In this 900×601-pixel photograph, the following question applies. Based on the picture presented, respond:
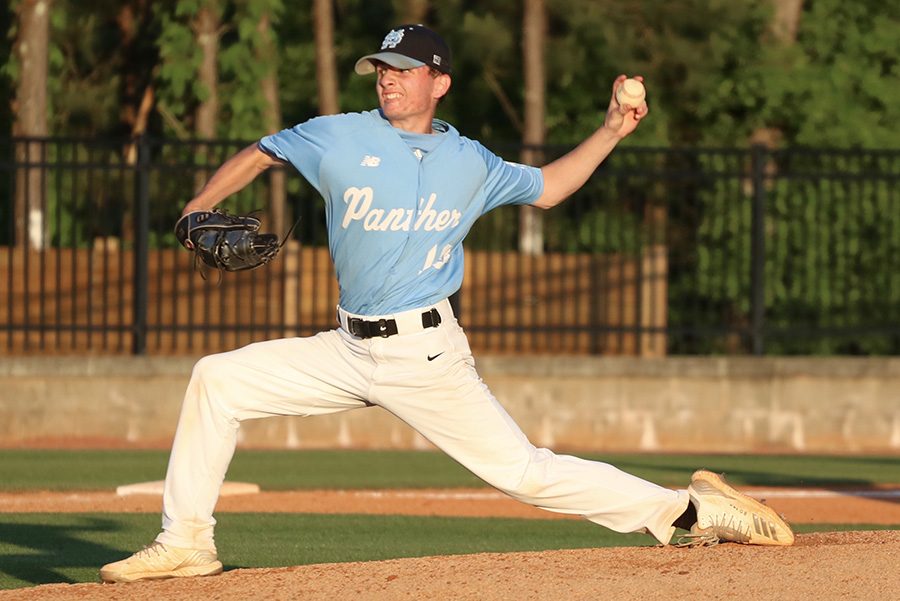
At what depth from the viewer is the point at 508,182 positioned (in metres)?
7.14

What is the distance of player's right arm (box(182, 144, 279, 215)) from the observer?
22.3ft

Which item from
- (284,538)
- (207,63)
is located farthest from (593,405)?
(207,63)

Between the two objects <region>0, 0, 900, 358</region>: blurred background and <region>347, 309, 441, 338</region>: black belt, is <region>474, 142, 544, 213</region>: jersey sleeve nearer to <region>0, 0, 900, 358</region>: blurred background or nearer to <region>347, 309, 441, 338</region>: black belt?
<region>347, 309, 441, 338</region>: black belt

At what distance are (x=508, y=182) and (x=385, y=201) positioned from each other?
628 millimetres

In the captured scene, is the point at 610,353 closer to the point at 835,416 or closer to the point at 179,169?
the point at 835,416

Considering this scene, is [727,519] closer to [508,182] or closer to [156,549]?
[508,182]

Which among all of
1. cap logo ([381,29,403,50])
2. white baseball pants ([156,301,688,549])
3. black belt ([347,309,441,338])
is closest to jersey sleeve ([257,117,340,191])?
cap logo ([381,29,403,50])

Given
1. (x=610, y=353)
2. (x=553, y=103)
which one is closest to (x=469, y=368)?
(x=610, y=353)

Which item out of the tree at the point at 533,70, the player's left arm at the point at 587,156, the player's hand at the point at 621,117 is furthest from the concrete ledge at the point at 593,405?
the tree at the point at 533,70

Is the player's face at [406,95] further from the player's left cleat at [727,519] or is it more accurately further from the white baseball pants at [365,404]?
the player's left cleat at [727,519]

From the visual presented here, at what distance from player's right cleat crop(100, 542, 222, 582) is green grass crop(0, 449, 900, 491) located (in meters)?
5.68

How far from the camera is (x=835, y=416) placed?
16.9 meters

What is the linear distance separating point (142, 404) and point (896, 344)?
1255cm

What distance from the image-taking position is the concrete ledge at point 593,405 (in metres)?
16.2
